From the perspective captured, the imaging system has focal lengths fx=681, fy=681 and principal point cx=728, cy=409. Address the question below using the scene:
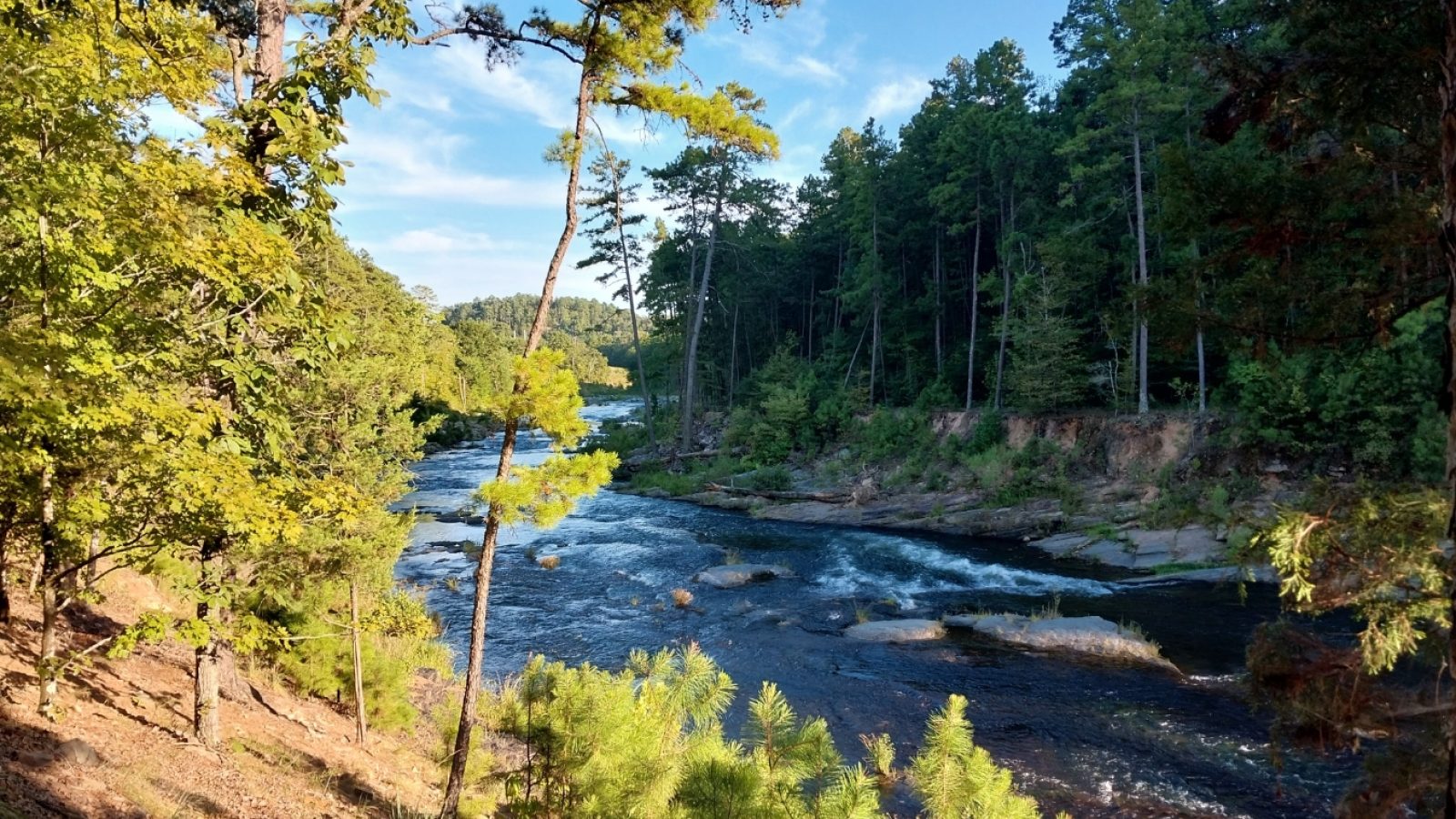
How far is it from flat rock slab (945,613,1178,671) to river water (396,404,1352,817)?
375mm

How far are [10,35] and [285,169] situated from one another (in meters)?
2.07

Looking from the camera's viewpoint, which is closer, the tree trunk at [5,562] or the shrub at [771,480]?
the tree trunk at [5,562]

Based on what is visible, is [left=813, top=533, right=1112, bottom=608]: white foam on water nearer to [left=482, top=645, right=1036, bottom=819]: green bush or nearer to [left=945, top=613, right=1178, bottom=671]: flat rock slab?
[left=945, top=613, right=1178, bottom=671]: flat rock slab

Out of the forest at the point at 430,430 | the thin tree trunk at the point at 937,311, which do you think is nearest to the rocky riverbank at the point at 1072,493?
the forest at the point at 430,430

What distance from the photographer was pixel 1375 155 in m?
5.45

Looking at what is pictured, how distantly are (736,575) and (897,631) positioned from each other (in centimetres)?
524

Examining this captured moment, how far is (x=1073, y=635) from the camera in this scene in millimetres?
12852

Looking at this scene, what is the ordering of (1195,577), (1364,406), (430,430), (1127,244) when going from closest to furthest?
1. (430,430)
2. (1195,577)
3. (1364,406)
4. (1127,244)

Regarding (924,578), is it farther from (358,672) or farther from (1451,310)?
(1451,310)

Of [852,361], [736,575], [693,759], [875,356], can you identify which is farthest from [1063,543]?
[852,361]

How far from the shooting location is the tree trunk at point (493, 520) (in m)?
6.40

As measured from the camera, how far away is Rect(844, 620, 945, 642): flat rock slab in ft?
45.3

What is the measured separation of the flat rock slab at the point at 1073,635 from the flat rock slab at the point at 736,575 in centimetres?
559

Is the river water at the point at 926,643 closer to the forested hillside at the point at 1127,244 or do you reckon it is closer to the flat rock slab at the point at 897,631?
the flat rock slab at the point at 897,631
